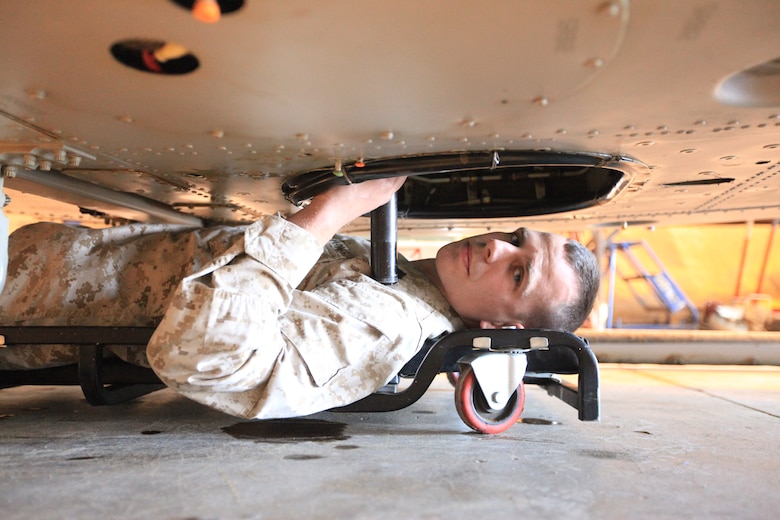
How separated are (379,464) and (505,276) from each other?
1.81 ft

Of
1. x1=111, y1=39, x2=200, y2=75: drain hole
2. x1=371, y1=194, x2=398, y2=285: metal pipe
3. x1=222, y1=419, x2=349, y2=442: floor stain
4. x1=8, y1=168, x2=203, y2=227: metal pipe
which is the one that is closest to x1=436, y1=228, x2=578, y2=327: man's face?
x1=371, y1=194, x2=398, y2=285: metal pipe

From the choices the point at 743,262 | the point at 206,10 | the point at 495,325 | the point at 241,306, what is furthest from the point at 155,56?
the point at 743,262

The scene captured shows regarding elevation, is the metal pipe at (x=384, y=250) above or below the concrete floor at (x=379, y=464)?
above

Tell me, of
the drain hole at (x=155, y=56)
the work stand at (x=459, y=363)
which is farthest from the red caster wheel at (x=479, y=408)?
the drain hole at (x=155, y=56)

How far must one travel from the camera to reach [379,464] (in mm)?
1097

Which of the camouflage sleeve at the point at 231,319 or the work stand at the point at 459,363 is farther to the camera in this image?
the work stand at the point at 459,363

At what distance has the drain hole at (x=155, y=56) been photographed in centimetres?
82

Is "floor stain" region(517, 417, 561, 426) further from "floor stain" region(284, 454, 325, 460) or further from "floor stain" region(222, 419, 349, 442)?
"floor stain" region(284, 454, 325, 460)

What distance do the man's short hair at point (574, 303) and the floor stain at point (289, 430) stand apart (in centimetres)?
54

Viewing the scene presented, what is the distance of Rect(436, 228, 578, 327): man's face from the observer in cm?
142

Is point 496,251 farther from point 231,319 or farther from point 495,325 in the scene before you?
point 231,319

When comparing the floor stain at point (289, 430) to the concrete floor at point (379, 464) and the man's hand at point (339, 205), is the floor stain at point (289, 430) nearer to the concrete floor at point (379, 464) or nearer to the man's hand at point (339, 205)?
the concrete floor at point (379, 464)

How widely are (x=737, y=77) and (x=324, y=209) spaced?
0.78 m

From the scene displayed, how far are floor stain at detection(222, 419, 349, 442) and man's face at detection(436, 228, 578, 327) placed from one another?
16.6 inches
